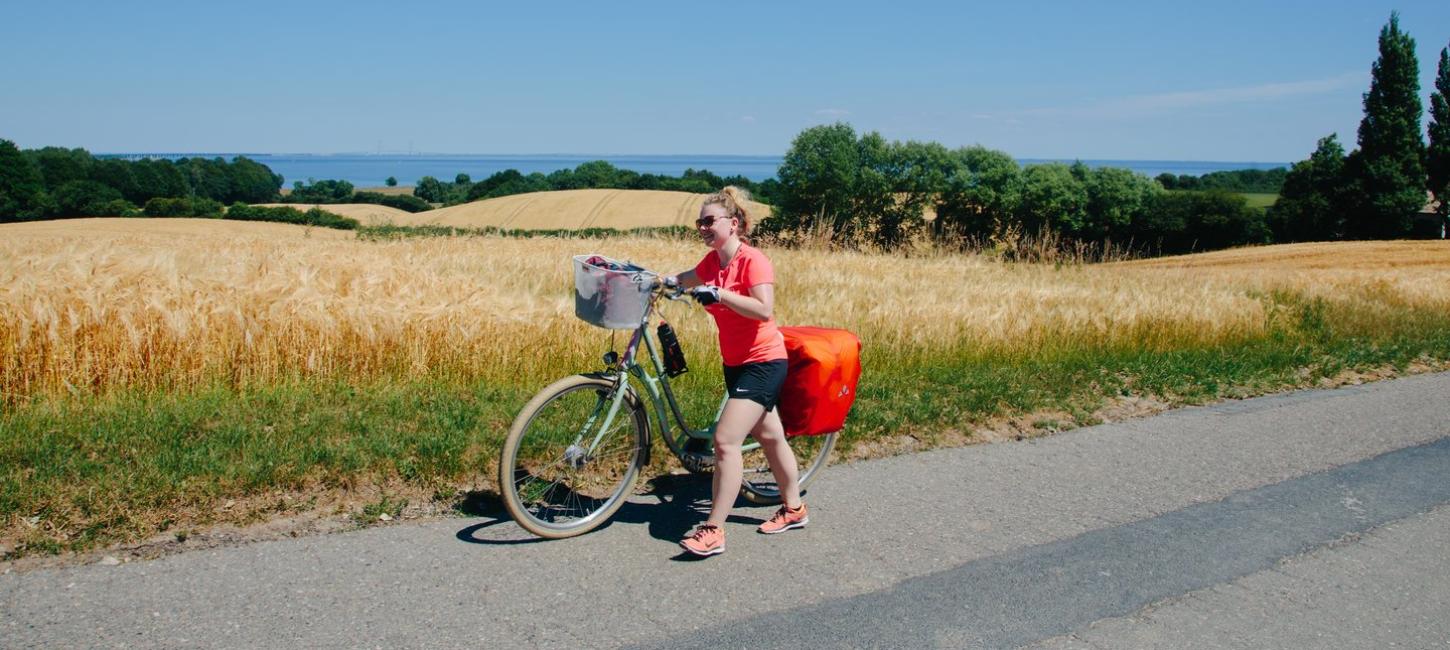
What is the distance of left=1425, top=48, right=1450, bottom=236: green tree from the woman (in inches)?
3266

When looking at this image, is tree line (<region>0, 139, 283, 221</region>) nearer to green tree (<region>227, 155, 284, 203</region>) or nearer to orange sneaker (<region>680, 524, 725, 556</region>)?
green tree (<region>227, 155, 284, 203</region>)

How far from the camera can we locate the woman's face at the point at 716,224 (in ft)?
15.0

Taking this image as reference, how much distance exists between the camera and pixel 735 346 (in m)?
4.73

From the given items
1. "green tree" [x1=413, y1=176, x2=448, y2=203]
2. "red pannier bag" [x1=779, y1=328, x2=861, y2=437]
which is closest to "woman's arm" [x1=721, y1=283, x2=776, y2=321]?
"red pannier bag" [x1=779, y1=328, x2=861, y2=437]

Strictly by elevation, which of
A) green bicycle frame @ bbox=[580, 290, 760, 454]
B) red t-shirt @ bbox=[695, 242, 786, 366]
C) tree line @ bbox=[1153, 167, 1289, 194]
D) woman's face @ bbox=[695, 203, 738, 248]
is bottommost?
green bicycle frame @ bbox=[580, 290, 760, 454]

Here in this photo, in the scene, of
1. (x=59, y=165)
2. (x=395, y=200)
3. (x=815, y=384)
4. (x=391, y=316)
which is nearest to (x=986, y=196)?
(x=395, y=200)

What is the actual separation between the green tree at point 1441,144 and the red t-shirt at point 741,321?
82959 mm

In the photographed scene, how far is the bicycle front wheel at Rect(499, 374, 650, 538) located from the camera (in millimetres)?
4531

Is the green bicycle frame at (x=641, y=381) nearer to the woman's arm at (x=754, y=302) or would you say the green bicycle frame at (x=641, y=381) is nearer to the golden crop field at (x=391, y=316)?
the woman's arm at (x=754, y=302)

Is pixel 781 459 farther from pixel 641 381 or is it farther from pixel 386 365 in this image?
pixel 386 365

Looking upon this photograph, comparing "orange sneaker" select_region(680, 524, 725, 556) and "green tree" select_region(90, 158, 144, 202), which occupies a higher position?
"green tree" select_region(90, 158, 144, 202)

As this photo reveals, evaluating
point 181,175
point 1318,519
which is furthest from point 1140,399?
point 181,175

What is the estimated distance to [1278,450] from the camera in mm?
6883

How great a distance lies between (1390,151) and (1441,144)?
5467mm
